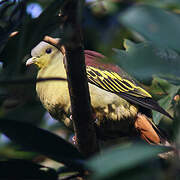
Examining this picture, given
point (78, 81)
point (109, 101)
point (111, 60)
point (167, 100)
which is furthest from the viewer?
point (109, 101)

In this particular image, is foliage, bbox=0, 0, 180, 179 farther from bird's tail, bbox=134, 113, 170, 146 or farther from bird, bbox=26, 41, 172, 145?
bird's tail, bbox=134, 113, 170, 146

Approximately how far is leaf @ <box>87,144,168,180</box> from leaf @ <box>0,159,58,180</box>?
3.19 ft

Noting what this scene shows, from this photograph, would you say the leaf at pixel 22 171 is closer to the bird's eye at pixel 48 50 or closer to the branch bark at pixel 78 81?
the branch bark at pixel 78 81

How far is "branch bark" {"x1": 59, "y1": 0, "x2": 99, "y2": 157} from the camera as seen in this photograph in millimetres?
1524

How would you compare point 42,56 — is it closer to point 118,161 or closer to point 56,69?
point 56,69

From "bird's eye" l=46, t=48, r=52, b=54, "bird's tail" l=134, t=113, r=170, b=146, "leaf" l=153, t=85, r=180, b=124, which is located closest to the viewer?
"leaf" l=153, t=85, r=180, b=124

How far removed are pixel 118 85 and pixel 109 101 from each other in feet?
0.61

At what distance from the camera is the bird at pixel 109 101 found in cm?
327

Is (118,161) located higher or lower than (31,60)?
higher

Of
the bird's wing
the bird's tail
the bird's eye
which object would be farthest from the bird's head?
the bird's tail

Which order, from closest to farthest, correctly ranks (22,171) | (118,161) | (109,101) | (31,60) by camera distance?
(118,161) < (22,171) < (109,101) < (31,60)

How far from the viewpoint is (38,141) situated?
1682 millimetres

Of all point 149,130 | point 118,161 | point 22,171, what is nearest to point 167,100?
point 149,130

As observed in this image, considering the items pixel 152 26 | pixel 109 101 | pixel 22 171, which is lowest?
pixel 109 101
